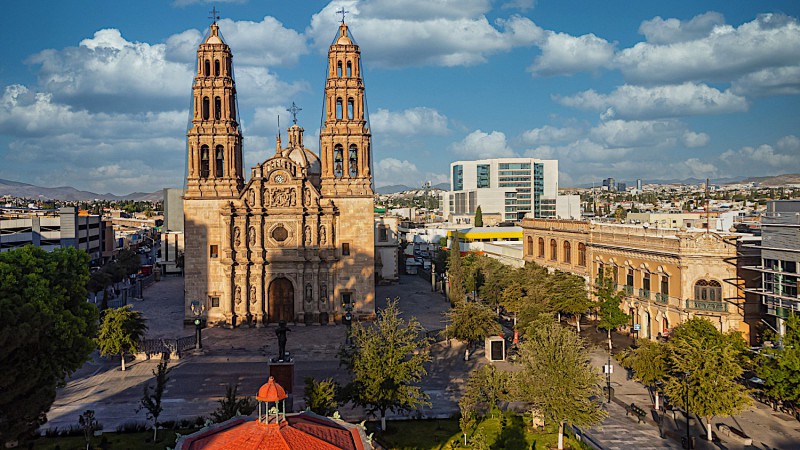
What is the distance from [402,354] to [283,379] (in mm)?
7297

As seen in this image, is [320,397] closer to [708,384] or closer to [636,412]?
[636,412]

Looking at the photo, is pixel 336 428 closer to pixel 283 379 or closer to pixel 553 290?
pixel 283 379

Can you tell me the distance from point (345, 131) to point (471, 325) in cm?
2148

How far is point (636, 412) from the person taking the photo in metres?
29.0

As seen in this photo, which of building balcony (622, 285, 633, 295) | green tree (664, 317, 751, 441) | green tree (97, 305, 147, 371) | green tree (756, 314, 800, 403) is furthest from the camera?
building balcony (622, 285, 633, 295)

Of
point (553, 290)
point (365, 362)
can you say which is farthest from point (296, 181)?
point (365, 362)

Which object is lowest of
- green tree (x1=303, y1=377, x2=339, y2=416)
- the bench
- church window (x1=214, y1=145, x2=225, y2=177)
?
the bench

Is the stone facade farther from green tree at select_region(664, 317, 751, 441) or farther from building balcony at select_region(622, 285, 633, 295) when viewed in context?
Result: green tree at select_region(664, 317, 751, 441)

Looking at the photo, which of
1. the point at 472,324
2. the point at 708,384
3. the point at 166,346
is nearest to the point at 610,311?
the point at 472,324

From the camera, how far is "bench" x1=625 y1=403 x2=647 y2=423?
1118 inches

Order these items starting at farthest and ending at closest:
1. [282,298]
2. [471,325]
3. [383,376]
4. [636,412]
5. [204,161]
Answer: [204,161] < [282,298] < [471,325] < [636,412] < [383,376]

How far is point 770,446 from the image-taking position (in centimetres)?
2508

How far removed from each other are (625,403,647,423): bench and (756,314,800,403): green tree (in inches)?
200

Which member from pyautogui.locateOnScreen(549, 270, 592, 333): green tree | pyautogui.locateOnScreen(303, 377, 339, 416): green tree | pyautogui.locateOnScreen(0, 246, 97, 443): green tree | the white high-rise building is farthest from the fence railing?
the white high-rise building
